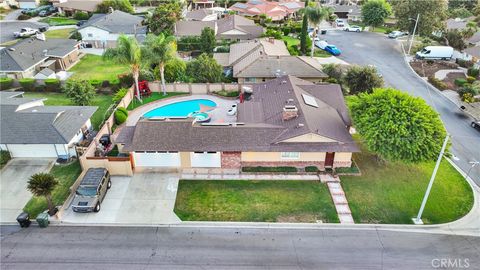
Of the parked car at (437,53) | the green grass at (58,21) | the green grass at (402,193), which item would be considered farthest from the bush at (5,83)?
the parked car at (437,53)

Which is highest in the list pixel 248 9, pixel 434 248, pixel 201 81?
pixel 248 9

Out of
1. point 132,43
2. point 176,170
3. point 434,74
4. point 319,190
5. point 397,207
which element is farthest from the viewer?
point 434,74

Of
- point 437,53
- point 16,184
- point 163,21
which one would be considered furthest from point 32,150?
point 437,53

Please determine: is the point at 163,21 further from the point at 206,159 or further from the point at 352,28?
the point at 206,159

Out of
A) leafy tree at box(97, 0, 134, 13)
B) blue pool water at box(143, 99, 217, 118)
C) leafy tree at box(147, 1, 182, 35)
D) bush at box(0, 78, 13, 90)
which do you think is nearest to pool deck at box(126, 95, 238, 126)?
blue pool water at box(143, 99, 217, 118)

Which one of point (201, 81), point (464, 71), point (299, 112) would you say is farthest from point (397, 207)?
point (464, 71)

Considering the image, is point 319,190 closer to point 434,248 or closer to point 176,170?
point 434,248

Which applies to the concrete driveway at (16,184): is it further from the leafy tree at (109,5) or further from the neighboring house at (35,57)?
the leafy tree at (109,5)
